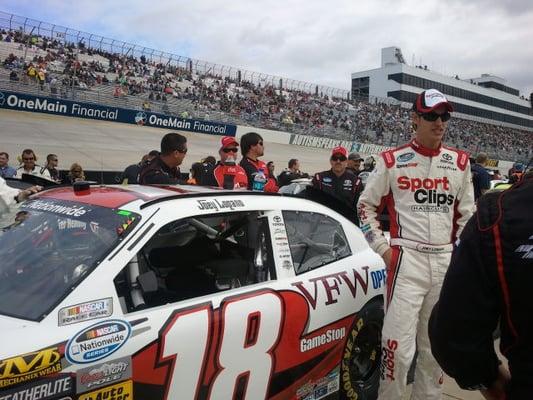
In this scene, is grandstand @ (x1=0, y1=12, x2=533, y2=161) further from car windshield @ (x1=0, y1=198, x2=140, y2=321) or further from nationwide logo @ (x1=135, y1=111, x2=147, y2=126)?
car windshield @ (x1=0, y1=198, x2=140, y2=321)

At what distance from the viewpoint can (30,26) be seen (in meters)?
30.5

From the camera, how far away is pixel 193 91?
32.9 metres

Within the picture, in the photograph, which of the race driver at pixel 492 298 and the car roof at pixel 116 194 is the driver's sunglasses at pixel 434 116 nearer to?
the car roof at pixel 116 194

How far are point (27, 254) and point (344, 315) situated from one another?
71.5 inches

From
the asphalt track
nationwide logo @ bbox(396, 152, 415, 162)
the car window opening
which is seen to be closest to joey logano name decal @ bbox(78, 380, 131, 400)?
the car window opening

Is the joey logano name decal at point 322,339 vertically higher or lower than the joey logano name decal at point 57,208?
lower

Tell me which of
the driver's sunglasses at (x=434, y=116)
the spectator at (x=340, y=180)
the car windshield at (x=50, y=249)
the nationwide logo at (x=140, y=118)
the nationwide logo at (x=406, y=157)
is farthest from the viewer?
the nationwide logo at (x=140, y=118)

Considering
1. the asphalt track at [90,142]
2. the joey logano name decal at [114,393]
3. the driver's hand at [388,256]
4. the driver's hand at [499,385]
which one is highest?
the asphalt track at [90,142]

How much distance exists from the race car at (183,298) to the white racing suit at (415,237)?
283 mm

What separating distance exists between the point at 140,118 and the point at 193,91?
7098 millimetres

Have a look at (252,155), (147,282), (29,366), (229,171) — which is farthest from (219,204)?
(252,155)

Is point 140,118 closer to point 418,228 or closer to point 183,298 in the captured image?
point 418,228

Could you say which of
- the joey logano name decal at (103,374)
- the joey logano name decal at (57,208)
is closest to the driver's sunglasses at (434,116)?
the joey logano name decal at (57,208)

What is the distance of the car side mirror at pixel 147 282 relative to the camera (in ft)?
7.03
